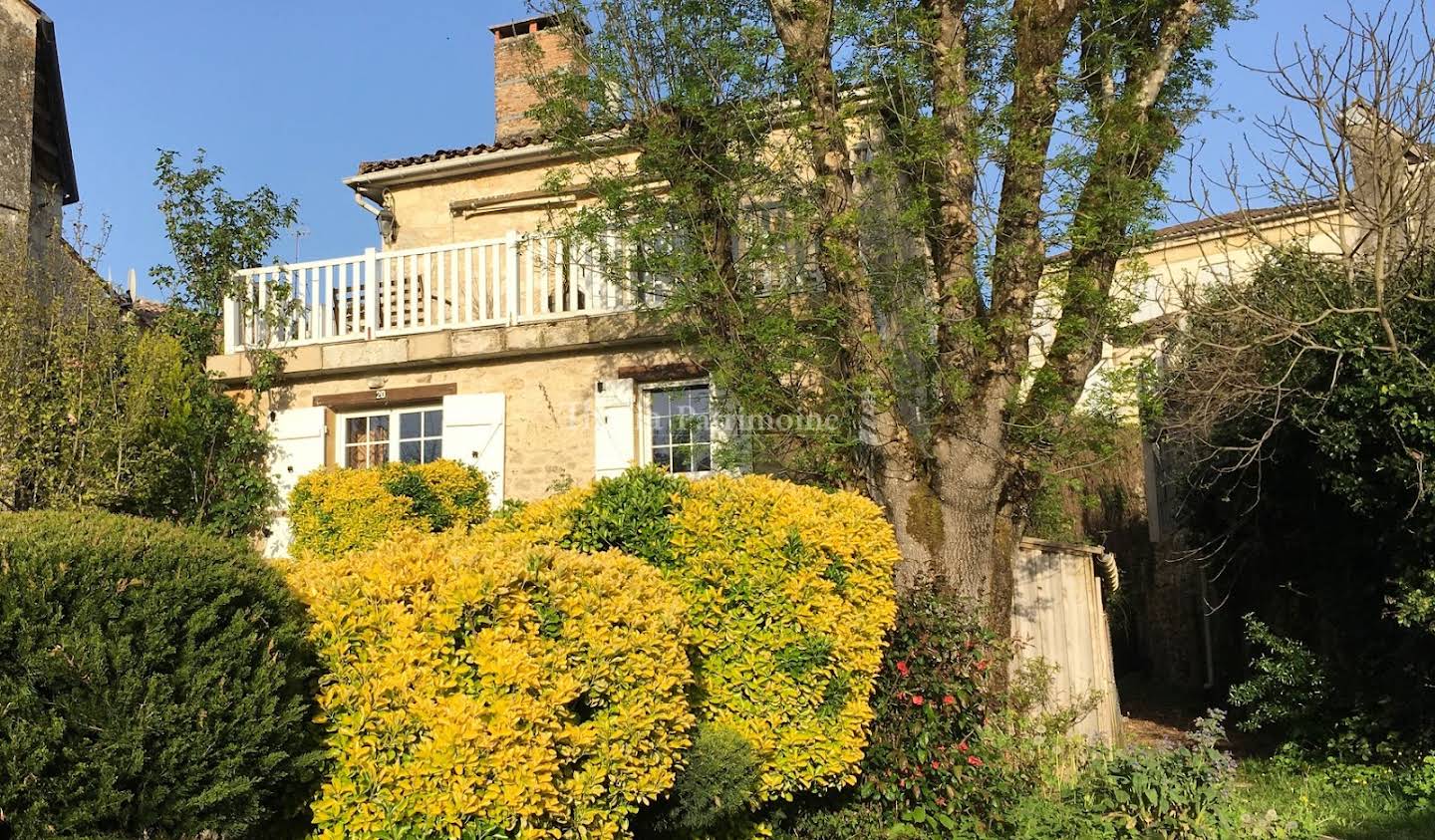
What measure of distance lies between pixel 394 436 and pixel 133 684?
28.8 feet

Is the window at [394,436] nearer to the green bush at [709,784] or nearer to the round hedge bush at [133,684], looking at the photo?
the green bush at [709,784]

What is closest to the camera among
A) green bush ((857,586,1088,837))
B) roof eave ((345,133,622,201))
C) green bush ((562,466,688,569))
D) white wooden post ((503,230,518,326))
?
green bush ((562,466,688,569))

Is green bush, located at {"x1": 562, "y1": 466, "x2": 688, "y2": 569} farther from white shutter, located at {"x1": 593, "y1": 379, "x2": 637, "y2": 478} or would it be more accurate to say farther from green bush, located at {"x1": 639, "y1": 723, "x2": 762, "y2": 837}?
white shutter, located at {"x1": 593, "y1": 379, "x2": 637, "y2": 478}

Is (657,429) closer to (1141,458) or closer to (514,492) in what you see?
(514,492)

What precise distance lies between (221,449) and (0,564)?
888 centimetres

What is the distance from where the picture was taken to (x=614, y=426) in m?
11.0

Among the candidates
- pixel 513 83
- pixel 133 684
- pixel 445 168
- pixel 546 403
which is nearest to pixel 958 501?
pixel 546 403

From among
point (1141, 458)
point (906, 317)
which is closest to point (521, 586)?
point (906, 317)

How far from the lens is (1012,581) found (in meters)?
8.64

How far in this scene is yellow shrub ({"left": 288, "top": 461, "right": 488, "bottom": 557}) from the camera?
1068 centimetres

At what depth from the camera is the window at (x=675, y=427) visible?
35.8 ft

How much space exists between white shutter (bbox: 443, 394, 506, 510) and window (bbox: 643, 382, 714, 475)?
4.74 ft

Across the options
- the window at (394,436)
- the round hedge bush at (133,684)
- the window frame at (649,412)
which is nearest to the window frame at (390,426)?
the window at (394,436)

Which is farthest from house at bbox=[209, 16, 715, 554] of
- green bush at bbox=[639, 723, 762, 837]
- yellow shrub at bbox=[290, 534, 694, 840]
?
yellow shrub at bbox=[290, 534, 694, 840]
